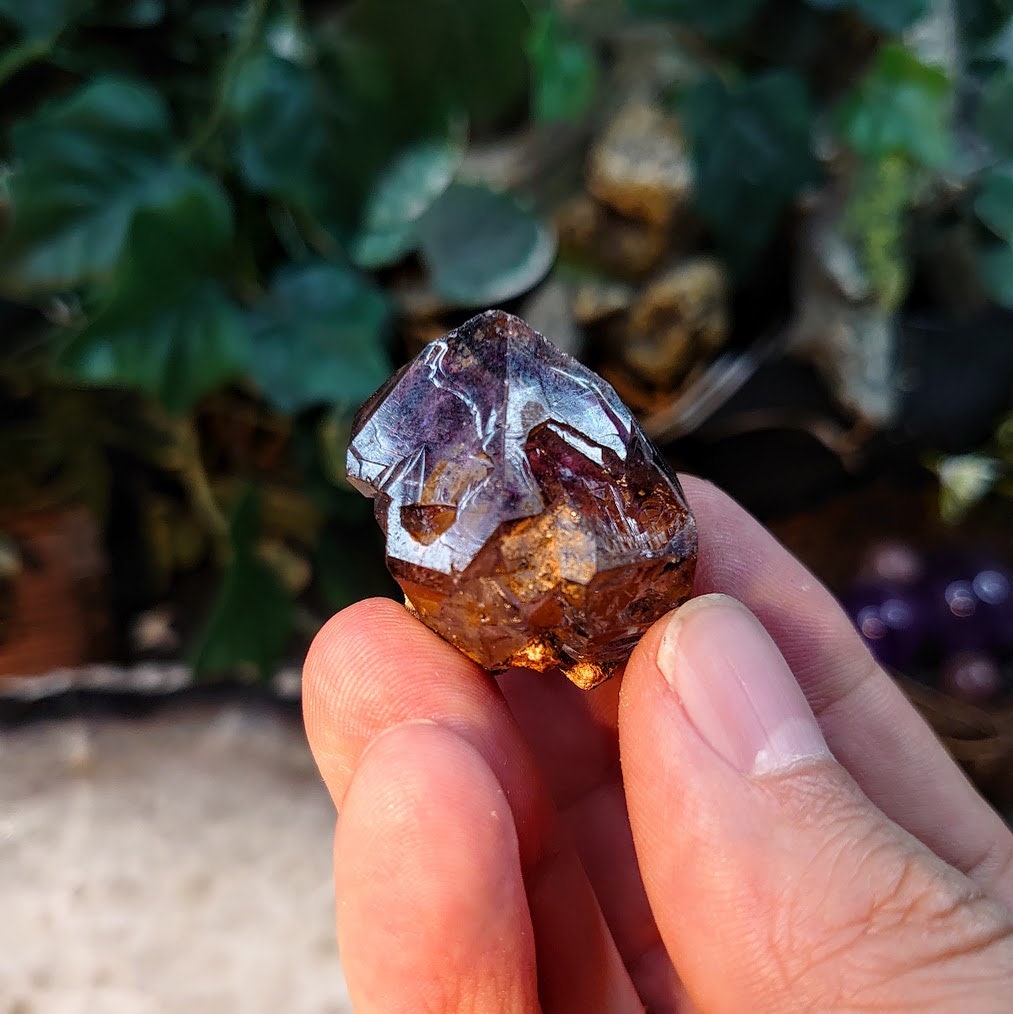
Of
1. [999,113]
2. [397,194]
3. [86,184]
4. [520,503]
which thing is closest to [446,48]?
[397,194]

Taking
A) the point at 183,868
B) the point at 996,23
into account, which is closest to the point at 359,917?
the point at 183,868

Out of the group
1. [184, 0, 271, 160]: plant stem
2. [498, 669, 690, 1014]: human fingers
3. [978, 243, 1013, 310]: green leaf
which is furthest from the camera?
[978, 243, 1013, 310]: green leaf

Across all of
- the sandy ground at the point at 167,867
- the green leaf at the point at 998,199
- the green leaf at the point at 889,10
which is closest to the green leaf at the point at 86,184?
the sandy ground at the point at 167,867

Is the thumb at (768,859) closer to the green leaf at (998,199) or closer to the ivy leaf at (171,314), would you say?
the ivy leaf at (171,314)

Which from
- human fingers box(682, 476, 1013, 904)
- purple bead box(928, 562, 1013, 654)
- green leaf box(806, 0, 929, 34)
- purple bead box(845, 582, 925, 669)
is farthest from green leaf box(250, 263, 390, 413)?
purple bead box(928, 562, 1013, 654)

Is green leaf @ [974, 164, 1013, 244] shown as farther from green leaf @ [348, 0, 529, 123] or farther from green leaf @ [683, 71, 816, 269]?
green leaf @ [348, 0, 529, 123]

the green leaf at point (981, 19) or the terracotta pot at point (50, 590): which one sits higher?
the green leaf at point (981, 19)

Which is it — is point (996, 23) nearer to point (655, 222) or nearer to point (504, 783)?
point (655, 222)
